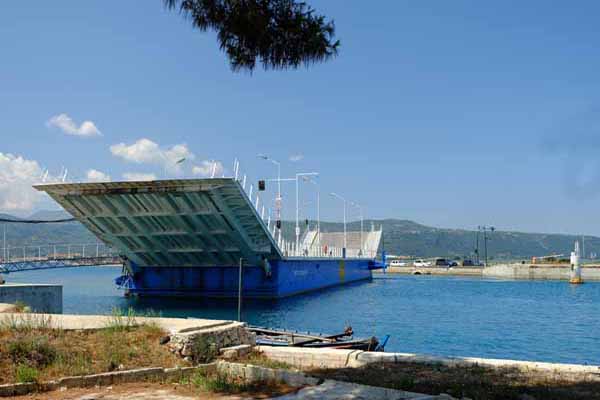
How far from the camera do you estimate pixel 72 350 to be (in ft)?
35.5

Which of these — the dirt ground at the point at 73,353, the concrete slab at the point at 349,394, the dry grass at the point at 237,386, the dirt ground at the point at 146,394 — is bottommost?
the dirt ground at the point at 146,394

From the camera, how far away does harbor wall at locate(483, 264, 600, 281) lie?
88125mm

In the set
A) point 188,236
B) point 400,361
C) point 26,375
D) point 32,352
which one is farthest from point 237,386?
point 188,236

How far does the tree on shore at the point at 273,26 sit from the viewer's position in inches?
396

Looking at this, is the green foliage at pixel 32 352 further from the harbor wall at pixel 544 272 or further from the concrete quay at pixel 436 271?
the concrete quay at pixel 436 271

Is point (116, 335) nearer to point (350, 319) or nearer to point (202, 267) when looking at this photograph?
point (350, 319)

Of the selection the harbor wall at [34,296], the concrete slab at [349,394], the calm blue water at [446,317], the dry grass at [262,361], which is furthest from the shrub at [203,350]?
the calm blue water at [446,317]

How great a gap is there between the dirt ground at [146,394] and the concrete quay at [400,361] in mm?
2767

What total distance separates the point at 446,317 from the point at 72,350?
31.1 m

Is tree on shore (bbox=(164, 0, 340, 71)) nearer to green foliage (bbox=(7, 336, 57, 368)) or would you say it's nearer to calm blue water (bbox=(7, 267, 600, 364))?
green foliage (bbox=(7, 336, 57, 368))

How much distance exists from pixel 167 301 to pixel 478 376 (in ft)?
132

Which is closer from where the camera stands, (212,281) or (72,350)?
(72,350)

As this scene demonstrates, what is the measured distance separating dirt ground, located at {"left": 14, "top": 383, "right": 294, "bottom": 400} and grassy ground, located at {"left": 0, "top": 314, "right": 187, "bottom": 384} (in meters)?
0.56

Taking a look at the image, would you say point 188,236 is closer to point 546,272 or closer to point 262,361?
point 262,361
